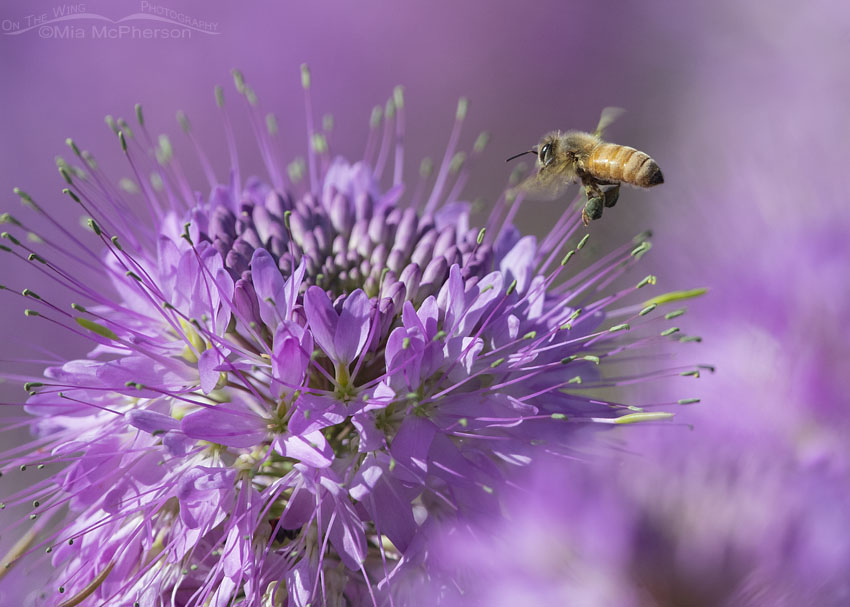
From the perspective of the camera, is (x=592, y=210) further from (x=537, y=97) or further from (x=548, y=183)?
(x=537, y=97)

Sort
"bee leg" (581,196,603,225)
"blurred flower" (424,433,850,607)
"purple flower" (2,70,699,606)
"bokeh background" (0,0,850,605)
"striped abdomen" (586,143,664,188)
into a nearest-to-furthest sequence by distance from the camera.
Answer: "blurred flower" (424,433,850,607), "purple flower" (2,70,699,606), "striped abdomen" (586,143,664,188), "bee leg" (581,196,603,225), "bokeh background" (0,0,850,605)

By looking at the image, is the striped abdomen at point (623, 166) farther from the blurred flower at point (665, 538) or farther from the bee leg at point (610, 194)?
the blurred flower at point (665, 538)

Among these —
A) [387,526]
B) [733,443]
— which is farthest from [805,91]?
[387,526]

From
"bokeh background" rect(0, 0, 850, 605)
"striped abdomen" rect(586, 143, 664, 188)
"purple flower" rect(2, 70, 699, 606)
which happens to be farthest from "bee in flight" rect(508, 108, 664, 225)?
"bokeh background" rect(0, 0, 850, 605)

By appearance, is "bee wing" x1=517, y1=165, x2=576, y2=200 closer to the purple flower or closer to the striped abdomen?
the striped abdomen

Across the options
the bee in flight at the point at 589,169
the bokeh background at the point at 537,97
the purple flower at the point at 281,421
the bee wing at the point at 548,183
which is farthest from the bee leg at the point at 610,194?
the bokeh background at the point at 537,97

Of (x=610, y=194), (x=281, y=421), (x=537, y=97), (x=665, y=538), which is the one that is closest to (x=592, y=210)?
(x=610, y=194)
